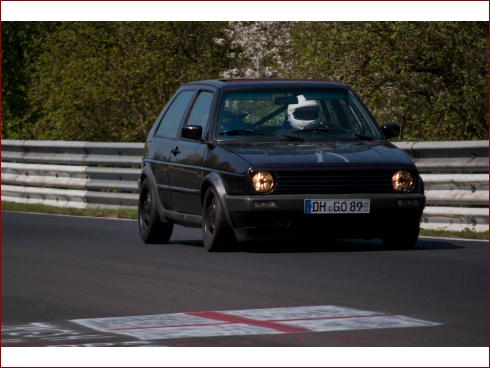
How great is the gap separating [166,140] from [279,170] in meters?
2.68

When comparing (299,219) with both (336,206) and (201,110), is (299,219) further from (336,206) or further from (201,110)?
(201,110)

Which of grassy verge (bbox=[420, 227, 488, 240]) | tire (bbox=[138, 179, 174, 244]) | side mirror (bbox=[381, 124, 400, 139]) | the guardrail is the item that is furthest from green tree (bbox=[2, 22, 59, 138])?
side mirror (bbox=[381, 124, 400, 139])

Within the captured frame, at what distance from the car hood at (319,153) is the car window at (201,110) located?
786 mm

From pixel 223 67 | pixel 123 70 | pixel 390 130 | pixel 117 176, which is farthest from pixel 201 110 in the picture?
pixel 223 67

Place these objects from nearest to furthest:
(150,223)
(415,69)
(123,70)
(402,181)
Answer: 1. (402,181)
2. (150,223)
3. (415,69)
4. (123,70)

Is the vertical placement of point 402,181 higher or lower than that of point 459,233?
higher

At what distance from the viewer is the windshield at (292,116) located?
12125 mm

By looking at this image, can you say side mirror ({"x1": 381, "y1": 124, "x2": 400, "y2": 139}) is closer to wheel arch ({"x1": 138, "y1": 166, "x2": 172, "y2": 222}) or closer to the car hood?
the car hood

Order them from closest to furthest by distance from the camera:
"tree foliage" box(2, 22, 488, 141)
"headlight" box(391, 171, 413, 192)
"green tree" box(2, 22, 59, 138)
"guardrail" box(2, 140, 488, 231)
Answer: "headlight" box(391, 171, 413, 192) → "guardrail" box(2, 140, 488, 231) → "tree foliage" box(2, 22, 488, 141) → "green tree" box(2, 22, 59, 138)

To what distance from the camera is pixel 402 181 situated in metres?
11.3

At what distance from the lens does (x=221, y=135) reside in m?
12.1

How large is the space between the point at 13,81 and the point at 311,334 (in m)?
30.4

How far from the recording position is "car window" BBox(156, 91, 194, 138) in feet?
44.0

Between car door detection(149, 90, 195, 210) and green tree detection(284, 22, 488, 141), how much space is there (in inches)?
273
